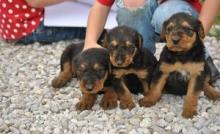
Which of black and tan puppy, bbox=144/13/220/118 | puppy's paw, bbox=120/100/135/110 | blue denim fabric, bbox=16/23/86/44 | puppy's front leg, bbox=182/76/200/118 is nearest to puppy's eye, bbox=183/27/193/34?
black and tan puppy, bbox=144/13/220/118

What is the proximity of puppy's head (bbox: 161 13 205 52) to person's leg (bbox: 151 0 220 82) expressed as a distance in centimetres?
49

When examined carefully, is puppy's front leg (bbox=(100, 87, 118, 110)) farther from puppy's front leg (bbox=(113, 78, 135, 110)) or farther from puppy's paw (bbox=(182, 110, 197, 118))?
puppy's paw (bbox=(182, 110, 197, 118))

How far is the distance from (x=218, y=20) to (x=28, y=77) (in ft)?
7.54

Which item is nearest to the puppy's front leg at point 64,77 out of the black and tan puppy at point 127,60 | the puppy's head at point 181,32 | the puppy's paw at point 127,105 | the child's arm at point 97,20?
the child's arm at point 97,20

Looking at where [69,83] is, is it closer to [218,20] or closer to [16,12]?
[16,12]

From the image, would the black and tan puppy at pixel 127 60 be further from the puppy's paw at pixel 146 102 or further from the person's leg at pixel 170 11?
the person's leg at pixel 170 11

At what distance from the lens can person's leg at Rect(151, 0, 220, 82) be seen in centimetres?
432

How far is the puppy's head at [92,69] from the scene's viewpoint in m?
3.75

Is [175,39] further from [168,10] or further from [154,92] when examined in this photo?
[168,10]

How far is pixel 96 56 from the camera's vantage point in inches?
153

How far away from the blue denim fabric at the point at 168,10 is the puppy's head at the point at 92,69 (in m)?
0.62

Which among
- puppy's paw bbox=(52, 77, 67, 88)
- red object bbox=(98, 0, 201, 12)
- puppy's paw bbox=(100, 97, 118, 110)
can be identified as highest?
red object bbox=(98, 0, 201, 12)

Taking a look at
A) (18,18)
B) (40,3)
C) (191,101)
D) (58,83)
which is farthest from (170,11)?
(18,18)

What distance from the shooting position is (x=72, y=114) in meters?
4.04
